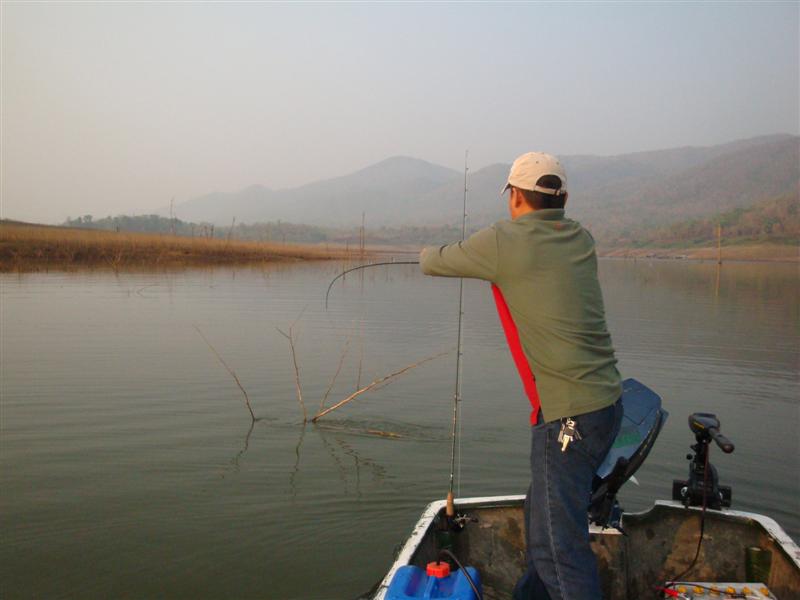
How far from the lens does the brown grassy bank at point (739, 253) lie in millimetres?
72275

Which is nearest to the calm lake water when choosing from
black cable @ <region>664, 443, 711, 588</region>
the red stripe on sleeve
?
black cable @ <region>664, 443, 711, 588</region>

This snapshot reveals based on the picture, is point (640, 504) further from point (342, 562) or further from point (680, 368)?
point (680, 368)

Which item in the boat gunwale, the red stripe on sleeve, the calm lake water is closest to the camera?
the red stripe on sleeve

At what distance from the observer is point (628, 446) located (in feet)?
10.3

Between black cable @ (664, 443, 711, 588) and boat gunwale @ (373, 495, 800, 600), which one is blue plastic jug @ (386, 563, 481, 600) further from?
black cable @ (664, 443, 711, 588)

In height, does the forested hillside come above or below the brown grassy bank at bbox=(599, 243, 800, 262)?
above

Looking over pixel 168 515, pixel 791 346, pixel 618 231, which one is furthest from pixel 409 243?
pixel 168 515

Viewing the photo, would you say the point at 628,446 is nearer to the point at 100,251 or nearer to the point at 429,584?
the point at 429,584

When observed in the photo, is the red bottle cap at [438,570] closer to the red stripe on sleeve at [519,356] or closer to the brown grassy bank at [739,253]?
the red stripe on sleeve at [519,356]

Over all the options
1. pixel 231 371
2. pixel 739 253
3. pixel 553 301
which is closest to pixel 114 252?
pixel 231 371

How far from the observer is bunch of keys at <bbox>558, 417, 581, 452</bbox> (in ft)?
8.95

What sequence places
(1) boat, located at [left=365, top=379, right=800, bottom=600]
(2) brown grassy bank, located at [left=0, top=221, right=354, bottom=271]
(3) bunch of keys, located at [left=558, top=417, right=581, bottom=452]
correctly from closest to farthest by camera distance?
(3) bunch of keys, located at [left=558, top=417, right=581, bottom=452], (1) boat, located at [left=365, top=379, right=800, bottom=600], (2) brown grassy bank, located at [left=0, top=221, right=354, bottom=271]

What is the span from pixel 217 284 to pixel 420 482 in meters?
18.9

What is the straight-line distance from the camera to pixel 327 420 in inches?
314
